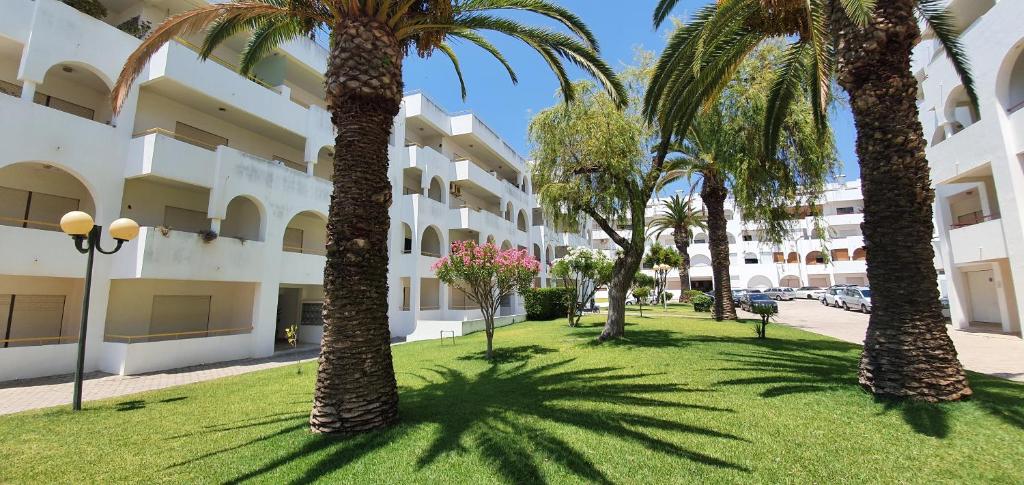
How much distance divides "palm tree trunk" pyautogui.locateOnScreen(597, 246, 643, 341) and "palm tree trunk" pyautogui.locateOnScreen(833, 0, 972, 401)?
6.89 metres

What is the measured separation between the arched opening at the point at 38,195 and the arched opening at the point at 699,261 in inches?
2328

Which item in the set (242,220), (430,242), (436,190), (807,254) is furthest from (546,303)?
(807,254)

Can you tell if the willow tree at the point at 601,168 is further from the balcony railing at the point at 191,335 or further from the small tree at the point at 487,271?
the balcony railing at the point at 191,335

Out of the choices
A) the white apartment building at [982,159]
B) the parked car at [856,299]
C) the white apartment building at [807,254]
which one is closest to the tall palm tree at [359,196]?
the white apartment building at [982,159]

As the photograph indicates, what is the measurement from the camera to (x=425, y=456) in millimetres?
4785

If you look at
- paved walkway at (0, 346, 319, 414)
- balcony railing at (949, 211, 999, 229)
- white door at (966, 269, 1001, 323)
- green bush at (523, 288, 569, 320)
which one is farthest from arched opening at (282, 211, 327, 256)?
white door at (966, 269, 1001, 323)

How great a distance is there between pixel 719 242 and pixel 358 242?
17856 millimetres

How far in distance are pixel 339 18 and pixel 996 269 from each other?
23024mm

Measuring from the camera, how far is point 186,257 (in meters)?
13.8

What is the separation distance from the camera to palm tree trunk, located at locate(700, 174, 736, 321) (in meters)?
19.6

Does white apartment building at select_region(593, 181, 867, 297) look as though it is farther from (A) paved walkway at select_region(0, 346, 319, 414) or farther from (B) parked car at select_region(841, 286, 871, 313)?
(A) paved walkway at select_region(0, 346, 319, 414)

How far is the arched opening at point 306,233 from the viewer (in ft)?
65.9

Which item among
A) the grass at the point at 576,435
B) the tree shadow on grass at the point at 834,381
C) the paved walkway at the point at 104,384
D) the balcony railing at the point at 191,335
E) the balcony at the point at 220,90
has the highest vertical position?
the balcony at the point at 220,90

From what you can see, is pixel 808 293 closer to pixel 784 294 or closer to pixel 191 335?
pixel 784 294
